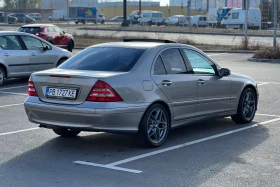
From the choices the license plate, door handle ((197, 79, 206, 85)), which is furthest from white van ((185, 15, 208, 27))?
the license plate

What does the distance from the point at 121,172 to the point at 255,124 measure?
4.07m

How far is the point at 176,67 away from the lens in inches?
356

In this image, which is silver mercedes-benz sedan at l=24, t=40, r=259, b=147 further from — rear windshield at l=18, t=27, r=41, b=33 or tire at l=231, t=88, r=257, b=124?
rear windshield at l=18, t=27, r=41, b=33

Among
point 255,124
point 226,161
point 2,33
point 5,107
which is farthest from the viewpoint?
point 2,33

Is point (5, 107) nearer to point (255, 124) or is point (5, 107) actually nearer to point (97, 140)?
point (97, 140)

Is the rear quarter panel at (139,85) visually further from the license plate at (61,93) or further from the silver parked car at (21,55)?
the silver parked car at (21,55)

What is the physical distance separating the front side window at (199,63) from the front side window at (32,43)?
26.4 feet

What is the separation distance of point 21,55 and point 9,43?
47cm

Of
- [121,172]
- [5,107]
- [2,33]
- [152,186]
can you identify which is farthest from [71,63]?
[2,33]

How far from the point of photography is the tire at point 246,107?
10.4 metres

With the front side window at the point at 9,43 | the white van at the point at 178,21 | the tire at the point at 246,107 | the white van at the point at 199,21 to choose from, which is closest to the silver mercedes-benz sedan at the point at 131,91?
the tire at the point at 246,107

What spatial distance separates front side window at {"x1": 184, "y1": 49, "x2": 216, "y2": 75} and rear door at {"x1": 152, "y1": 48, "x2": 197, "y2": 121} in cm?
23

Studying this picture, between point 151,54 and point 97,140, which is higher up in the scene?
point 151,54

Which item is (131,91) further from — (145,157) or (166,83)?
(145,157)
